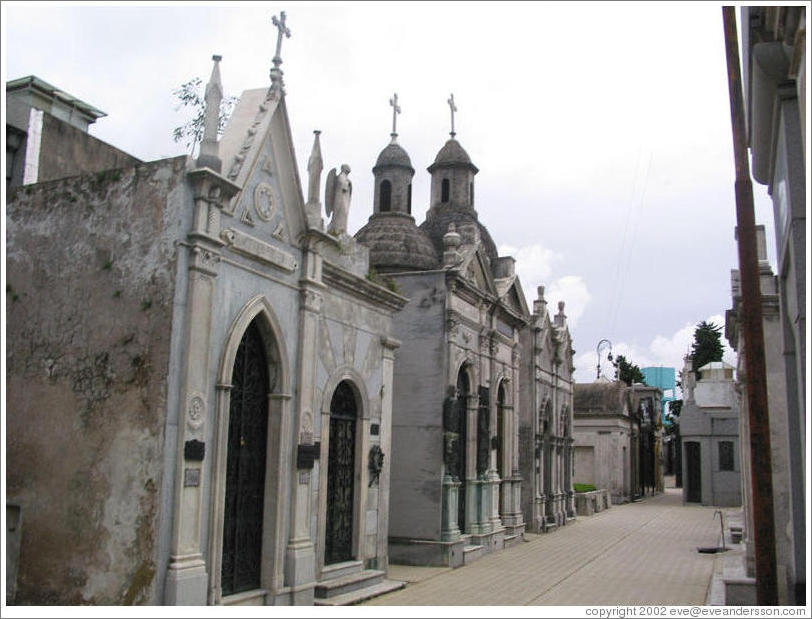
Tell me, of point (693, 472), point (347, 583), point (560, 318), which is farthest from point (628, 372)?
point (347, 583)

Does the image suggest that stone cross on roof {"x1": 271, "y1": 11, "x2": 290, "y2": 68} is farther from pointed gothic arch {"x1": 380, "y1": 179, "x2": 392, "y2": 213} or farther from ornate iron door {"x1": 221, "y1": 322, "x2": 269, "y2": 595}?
pointed gothic arch {"x1": 380, "y1": 179, "x2": 392, "y2": 213}

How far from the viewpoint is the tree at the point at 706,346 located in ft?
191

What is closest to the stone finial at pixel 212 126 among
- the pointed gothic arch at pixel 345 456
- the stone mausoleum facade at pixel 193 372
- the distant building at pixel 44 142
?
the stone mausoleum facade at pixel 193 372

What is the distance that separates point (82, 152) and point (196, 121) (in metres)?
5.61

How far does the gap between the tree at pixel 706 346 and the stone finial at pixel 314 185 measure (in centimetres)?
5092

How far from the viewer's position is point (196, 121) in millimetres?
18141

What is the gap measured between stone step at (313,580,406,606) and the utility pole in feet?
20.0

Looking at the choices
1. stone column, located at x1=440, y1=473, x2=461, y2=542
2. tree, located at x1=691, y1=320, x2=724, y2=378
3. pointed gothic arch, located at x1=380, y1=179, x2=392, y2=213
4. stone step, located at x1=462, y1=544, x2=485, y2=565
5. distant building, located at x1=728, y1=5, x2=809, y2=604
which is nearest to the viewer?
distant building, located at x1=728, y1=5, x2=809, y2=604

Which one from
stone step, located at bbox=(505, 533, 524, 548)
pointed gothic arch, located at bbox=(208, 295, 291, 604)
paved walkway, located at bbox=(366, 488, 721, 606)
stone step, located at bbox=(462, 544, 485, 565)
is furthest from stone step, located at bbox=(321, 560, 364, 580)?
stone step, located at bbox=(505, 533, 524, 548)

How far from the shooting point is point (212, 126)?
9.80 metres

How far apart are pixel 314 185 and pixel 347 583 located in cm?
596

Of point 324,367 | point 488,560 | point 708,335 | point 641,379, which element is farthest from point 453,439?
point 641,379

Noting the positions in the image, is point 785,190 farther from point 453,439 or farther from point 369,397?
point 453,439

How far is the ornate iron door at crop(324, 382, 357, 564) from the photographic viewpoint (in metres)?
12.9
